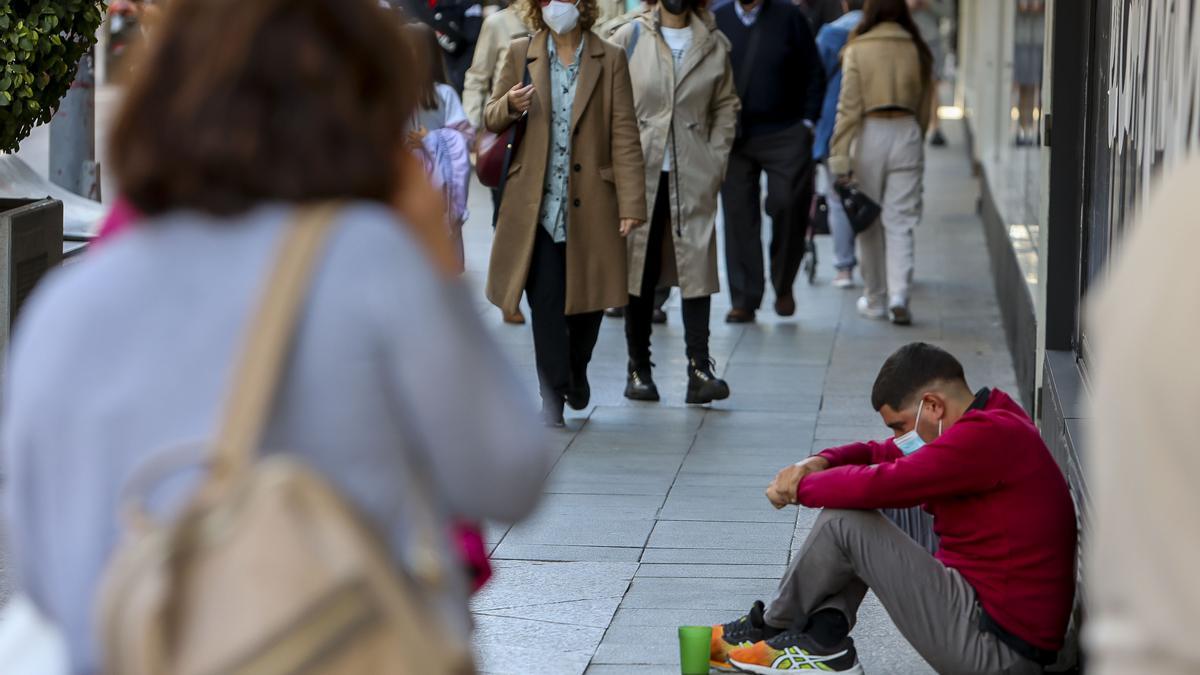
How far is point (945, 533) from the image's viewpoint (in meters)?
4.36

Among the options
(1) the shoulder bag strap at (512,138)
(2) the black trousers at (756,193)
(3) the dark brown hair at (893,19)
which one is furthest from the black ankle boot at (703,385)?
(3) the dark brown hair at (893,19)

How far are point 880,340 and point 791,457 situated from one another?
2.82 meters

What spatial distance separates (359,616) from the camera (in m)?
1.93

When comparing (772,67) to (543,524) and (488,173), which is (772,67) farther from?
(543,524)

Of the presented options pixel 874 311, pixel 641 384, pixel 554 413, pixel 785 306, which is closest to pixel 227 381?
pixel 554 413

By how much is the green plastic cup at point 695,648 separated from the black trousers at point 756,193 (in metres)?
5.70

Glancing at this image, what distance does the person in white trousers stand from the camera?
32.7 feet

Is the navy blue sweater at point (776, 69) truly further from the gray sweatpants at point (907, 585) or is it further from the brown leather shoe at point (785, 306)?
the gray sweatpants at point (907, 585)

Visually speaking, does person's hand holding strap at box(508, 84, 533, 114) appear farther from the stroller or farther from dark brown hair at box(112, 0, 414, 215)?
dark brown hair at box(112, 0, 414, 215)

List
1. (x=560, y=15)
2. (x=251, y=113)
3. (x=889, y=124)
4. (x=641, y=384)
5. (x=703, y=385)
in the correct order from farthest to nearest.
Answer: (x=889, y=124)
(x=641, y=384)
(x=703, y=385)
(x=560, y=15)
(x=251, y=113)

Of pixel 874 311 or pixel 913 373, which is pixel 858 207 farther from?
pixel 913 373

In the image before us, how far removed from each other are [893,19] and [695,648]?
6333 millimetres

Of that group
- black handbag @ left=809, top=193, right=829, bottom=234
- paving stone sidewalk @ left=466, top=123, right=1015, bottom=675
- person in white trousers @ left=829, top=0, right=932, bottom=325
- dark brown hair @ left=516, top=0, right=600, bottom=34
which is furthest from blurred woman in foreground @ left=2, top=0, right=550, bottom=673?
black handbag @ left=809, top=193, right=829, bottom=234

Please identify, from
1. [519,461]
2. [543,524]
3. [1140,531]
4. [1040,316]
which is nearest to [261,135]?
[519,461]
